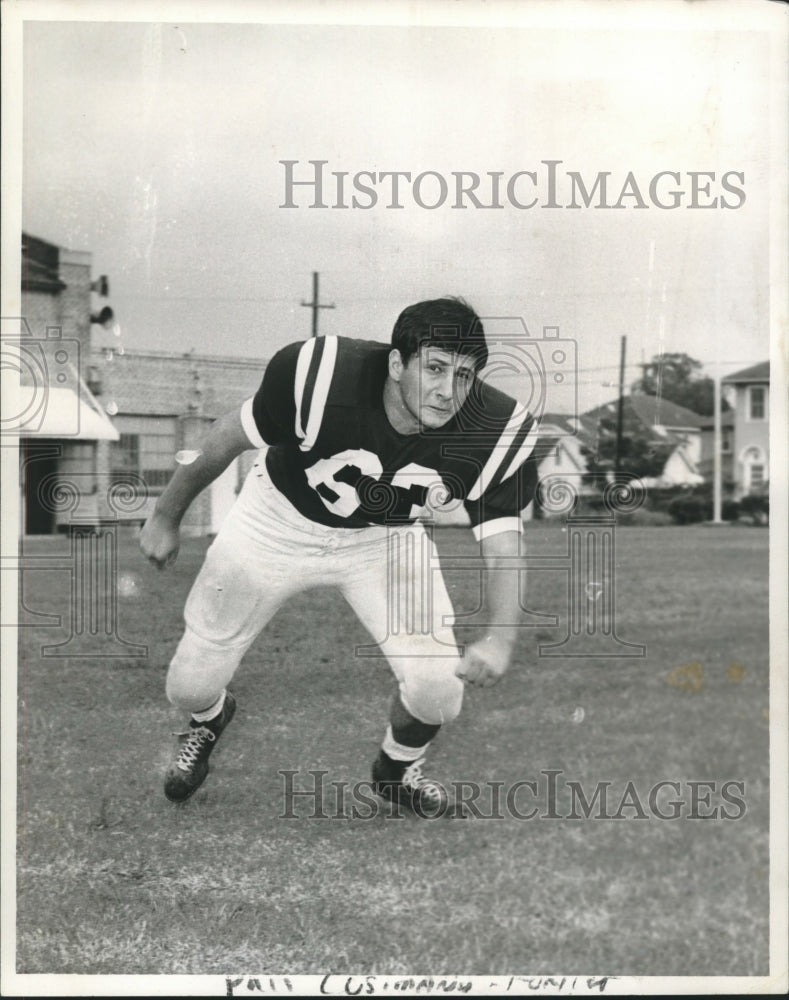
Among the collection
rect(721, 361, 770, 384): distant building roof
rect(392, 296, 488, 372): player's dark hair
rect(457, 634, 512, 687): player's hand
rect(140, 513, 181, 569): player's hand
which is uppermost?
rect(392, 296, 488, 372): player's dark hair

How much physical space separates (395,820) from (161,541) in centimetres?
119

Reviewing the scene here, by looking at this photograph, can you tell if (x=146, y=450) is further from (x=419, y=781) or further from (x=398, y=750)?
(x=419, y=781)

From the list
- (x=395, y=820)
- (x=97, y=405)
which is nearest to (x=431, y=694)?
(x=395, y=820)

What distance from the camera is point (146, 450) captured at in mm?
3395

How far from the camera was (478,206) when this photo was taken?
3.36 meters

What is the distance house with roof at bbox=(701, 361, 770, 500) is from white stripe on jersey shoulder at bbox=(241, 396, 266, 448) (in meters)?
1.44

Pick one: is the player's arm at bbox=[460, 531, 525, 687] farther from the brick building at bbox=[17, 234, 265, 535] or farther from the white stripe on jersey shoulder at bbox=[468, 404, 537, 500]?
the brick building at bbox=[17, 234, 265, 535]

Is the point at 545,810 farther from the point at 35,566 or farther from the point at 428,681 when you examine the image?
the point at 35,566

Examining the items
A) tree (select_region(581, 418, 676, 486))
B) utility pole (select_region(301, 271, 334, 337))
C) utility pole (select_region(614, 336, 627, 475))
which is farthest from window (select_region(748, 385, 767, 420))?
utility pole (select_region(301, 271, 334, 337))

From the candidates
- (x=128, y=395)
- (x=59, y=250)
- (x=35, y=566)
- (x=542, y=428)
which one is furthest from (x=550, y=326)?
(x=35, y=566)

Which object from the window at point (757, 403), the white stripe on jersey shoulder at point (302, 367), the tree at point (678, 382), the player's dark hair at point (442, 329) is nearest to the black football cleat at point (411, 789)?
the white stripe on jersey shoulder at point (302, 367)

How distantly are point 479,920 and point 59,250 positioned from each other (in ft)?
8.39

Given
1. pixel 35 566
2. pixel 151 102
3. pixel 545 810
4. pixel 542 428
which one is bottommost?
pixel 545 810

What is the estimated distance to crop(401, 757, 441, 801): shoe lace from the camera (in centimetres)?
339
